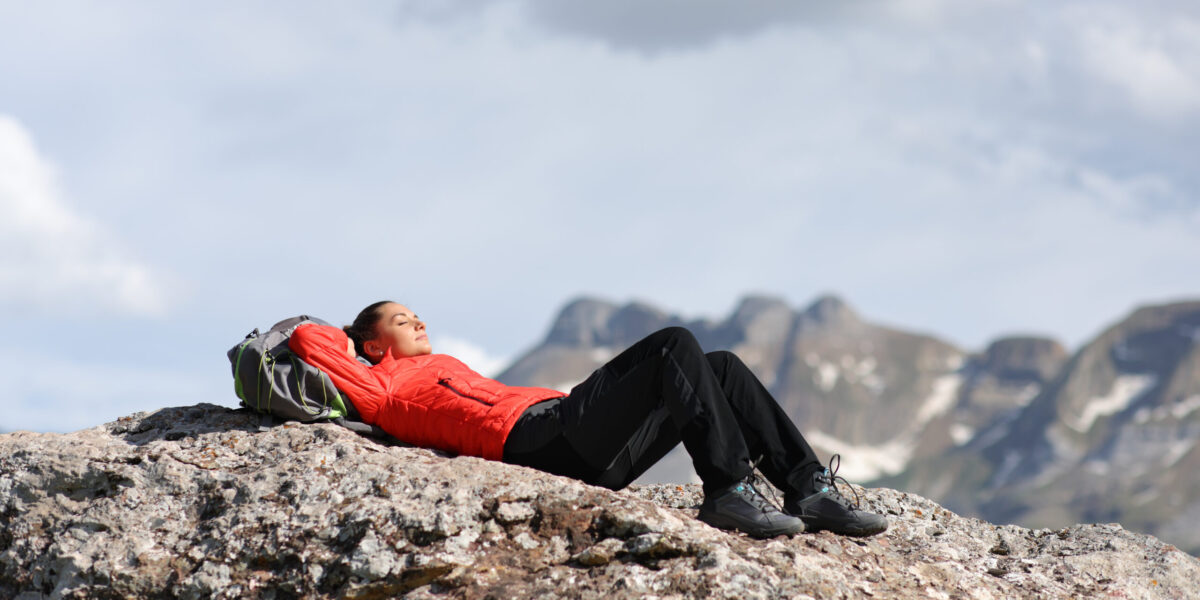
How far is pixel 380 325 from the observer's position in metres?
9.79

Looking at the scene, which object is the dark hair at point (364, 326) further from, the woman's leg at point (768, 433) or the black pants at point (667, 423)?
the woman's leg at point (768, 433)

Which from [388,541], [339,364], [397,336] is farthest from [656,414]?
[339,364]

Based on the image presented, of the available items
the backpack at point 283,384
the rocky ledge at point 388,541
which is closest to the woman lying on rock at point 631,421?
the backpack at point 283,384

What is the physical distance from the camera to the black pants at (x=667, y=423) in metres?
8.17

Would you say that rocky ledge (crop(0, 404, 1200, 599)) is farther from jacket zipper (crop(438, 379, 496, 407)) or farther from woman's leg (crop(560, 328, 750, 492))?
jacket zipper (crop(438, 379, 496, 407))

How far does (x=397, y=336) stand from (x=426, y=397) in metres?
0.81

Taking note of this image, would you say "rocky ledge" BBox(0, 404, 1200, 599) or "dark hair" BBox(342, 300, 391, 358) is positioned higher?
"dark hair" BBox(342, 300, 391, 358)

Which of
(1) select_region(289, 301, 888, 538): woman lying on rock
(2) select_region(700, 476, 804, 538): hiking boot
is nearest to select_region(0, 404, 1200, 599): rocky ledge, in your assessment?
(2) select_region(700, 476, 804, 538): hiking boot

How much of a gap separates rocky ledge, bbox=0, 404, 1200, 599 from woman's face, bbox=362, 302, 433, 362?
933 mm

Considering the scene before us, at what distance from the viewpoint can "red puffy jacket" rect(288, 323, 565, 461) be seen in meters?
8.97

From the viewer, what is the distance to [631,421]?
859 cm

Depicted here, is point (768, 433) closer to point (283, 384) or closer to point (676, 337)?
point (676, 337)

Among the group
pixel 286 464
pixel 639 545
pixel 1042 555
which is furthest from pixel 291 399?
pixel 1042 555

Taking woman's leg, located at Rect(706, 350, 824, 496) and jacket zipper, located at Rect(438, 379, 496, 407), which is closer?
woman's leg, located at Rect(706, 350, 824, 496)
